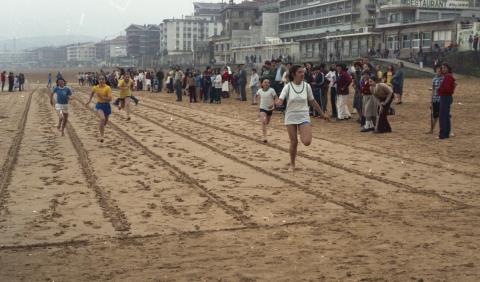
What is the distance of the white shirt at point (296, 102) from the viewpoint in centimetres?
990

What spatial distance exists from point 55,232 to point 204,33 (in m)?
156

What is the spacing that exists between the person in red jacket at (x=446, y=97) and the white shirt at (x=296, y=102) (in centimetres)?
524

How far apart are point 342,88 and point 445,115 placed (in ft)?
14.0

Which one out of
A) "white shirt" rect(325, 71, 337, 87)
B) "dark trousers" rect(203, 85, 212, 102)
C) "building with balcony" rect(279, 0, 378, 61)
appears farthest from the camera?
"building with balcony" rect(279, 0, 378, 61)

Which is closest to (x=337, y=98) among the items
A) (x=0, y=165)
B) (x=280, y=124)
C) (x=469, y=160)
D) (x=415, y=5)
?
(x=280, y=124)

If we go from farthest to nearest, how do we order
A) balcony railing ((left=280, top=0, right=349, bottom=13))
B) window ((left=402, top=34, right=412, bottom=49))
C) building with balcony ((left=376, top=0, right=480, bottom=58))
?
balcony railing ((left=280, top=0, right=349, bottom=13))
window ((left=402, top=34, right=412, bottom=49))
building with balcony ((left=376, top=0, right=480, bottom=58))

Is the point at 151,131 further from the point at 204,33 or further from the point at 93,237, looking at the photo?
the point at 204,33

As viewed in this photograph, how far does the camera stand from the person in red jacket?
13.9 meters

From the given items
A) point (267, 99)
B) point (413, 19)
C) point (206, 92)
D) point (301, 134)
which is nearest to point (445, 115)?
point (267, 99)

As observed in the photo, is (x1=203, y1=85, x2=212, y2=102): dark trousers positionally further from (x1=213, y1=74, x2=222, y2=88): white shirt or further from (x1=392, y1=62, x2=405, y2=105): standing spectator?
(x1=392, y1=62, x2=405, y2=105): standing spectator

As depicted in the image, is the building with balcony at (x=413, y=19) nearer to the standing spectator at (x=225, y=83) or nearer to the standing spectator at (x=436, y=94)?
the standing spectator at (x=225, y=83)

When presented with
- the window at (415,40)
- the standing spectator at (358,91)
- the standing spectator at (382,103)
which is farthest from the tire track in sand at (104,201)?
the window at (415,40)

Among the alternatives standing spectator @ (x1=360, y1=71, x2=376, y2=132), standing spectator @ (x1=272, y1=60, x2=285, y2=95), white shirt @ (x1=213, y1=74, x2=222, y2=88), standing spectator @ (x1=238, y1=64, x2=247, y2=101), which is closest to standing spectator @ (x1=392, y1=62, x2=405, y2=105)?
standing spectator @ (x1=272, y1=60, x2=285, y2=95)

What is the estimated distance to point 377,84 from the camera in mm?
15555
